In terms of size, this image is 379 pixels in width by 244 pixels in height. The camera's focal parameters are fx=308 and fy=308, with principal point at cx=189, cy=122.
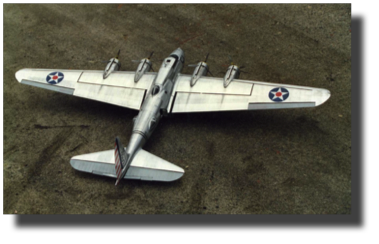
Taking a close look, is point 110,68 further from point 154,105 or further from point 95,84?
point 154,105

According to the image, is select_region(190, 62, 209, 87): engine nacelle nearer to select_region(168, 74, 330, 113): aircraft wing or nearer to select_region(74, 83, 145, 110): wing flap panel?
select_region(168, 74, 330, 113): aircraft wing

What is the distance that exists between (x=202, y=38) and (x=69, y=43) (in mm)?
11954

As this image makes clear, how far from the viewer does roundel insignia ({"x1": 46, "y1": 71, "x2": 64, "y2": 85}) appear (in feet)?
70.2

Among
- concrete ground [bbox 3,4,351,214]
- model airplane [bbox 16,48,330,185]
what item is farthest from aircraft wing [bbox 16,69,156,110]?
concrete ground [bbox 3,4,351,214]

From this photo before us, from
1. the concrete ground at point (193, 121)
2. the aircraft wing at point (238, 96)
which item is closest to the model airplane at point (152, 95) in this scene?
the aircraft wing at point (238, 96)

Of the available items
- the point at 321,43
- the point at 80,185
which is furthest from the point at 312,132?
the point at 80,185

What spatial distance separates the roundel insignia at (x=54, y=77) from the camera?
843 inches

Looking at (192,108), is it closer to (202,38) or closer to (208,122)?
(208,122)

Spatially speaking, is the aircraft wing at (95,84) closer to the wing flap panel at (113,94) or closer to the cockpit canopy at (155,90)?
the wing flap panel at (113,94)

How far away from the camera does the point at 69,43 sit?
27.7m

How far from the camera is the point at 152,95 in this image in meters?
19.4

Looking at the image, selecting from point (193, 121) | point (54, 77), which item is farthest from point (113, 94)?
point (193, 121)

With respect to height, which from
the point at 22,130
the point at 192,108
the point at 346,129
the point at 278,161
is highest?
the point at 346,129

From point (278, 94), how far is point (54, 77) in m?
15.2
